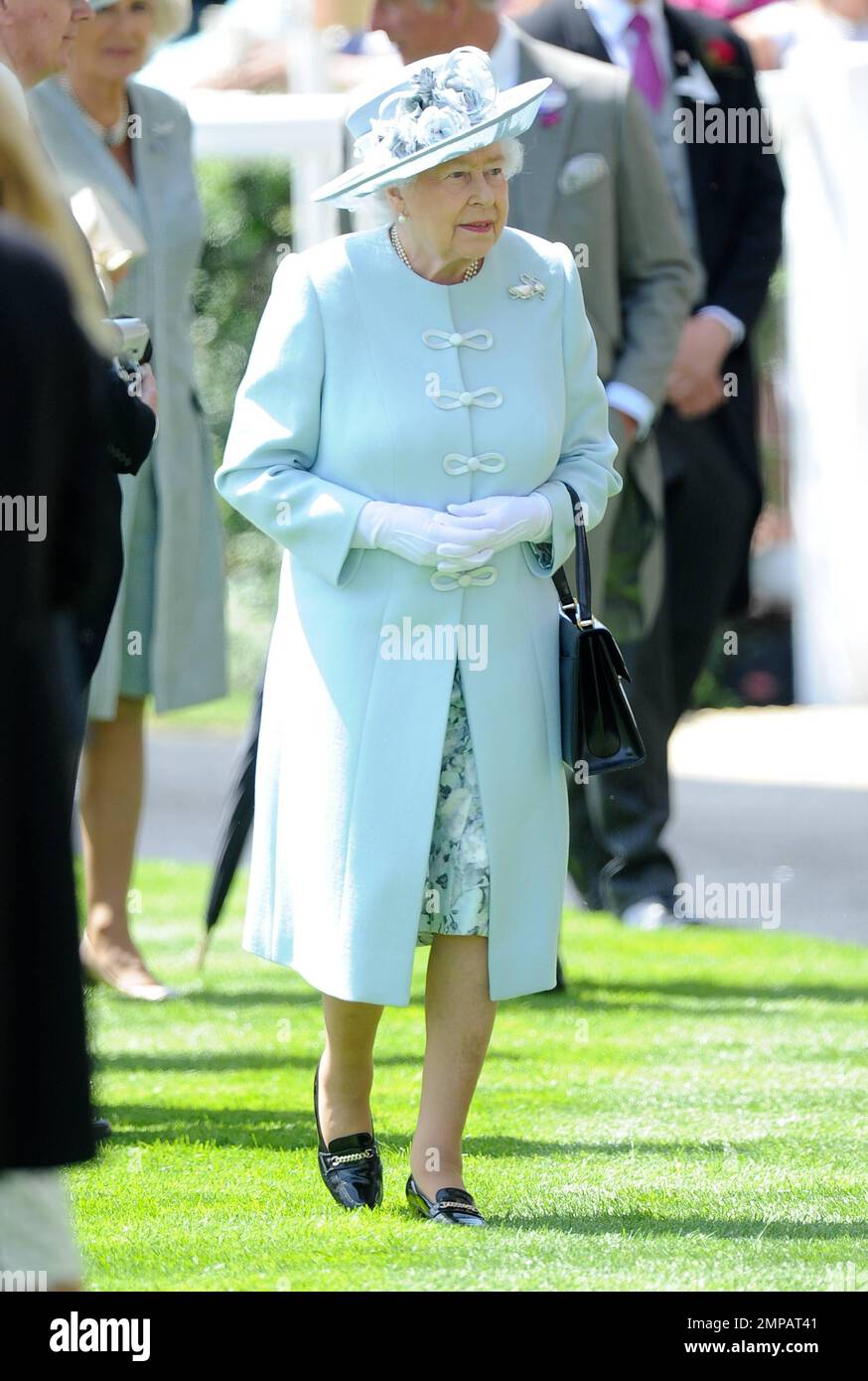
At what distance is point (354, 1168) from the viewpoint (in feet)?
14.8

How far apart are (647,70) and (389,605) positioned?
3551 mm

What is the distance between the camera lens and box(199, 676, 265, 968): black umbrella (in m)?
6.52

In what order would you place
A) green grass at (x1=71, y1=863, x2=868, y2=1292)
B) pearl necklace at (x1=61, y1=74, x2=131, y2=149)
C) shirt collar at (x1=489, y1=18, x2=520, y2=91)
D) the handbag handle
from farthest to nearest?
shirt collar at (x1=489, y1=18, x2=520, y2=91) < pearl necklace at (x1=61, y1=74, x2=131, y2=149) < the handbag handle < green grass at (x1=71, y1=863, x2=868, y2=1292)

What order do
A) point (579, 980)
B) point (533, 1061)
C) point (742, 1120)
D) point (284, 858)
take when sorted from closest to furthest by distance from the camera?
point (284, 858), point (742, 1120), point (533, 1061), point (579, 980)

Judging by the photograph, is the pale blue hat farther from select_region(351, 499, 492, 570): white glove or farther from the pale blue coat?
select_region(351, 499, 492, 570): white glove

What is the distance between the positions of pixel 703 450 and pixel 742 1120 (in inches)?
116

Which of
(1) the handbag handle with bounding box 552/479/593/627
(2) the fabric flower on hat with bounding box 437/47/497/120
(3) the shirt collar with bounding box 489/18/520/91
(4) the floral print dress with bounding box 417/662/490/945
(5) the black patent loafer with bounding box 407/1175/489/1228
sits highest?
(3) the shirt collar with bounding box 489/18/520/91

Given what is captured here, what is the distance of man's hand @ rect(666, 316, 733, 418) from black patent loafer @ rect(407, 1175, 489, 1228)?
11.6 feet

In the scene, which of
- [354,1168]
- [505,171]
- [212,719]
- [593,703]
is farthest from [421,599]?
[212,719]

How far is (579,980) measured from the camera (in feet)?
22.7

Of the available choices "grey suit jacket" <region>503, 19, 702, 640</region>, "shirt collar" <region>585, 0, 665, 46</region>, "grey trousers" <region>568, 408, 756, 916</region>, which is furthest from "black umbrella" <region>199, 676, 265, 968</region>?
"shirt collar" <region>585, 0, 665, 46</region>
